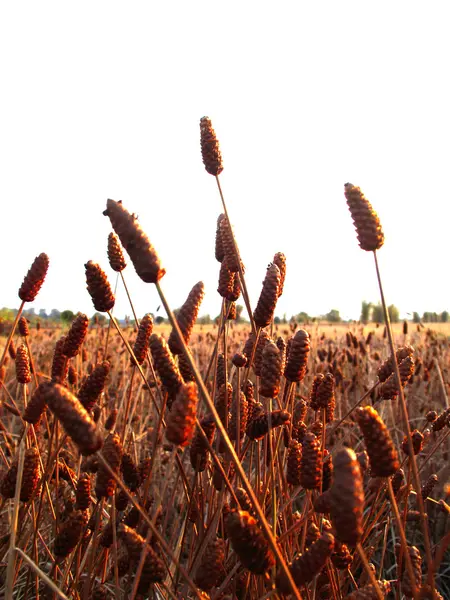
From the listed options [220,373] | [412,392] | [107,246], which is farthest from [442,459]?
[107,246]

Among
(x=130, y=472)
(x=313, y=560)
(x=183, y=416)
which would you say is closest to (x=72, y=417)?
(x=183, y=416)

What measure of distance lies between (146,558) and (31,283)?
0.82 meters

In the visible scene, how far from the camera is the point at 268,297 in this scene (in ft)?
4.38

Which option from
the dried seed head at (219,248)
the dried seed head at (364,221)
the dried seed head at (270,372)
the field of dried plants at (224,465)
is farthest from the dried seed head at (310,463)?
the dried seed head at (219,248)

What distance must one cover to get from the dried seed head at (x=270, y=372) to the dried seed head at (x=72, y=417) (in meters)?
0.36

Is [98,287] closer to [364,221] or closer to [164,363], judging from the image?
[164,363]

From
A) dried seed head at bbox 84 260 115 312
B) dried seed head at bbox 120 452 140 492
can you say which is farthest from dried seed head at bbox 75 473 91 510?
dried seed head at bbox 84 260 115 312

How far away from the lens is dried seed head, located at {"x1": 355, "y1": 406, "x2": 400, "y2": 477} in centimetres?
90

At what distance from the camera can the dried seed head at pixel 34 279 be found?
1601 millimetres

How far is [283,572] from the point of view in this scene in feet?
2.77

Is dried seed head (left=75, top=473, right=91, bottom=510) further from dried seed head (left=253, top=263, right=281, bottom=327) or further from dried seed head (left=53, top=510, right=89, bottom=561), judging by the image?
dried seed head (left=253, top=263, right=281, bottom=327)

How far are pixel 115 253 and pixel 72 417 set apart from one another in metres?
0.79

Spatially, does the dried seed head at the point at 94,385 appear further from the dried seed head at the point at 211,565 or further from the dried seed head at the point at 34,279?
the dried seed head at the point at 211,565

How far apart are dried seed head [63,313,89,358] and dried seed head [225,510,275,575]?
687 mm
